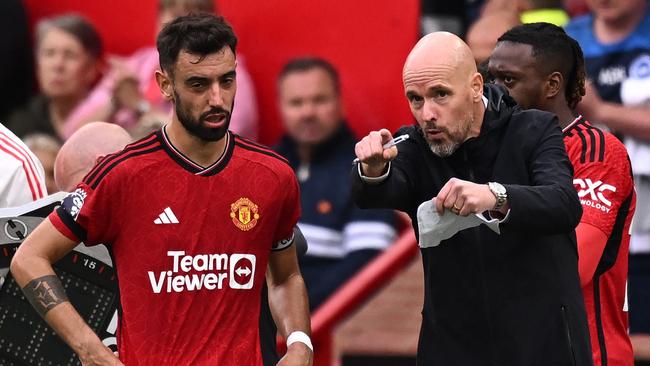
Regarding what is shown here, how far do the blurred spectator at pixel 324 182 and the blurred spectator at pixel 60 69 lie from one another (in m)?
1.42

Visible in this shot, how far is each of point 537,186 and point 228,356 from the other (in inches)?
46.1

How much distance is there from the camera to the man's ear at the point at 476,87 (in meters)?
4.96

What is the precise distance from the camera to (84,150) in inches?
235

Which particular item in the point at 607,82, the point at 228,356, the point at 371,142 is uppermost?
the point at 607,82

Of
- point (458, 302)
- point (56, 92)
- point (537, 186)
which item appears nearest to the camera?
point (537, 186)

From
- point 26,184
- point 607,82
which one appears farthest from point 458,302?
point 607,82

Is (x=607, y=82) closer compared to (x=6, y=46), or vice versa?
(x=607, y=82)

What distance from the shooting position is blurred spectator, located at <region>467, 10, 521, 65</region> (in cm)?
747

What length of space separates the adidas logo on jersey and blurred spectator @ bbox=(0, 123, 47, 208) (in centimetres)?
99

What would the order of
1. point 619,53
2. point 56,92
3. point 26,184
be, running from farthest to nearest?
point 56,92 < point 619,53 < point 26,184

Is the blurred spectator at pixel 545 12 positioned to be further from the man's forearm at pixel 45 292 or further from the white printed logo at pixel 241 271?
the man's forearm at pixel 45 292

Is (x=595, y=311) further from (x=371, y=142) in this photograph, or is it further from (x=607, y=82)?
(x=607, y=82)

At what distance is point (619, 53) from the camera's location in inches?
302

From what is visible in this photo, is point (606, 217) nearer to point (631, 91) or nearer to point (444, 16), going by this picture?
point (631, 91)
